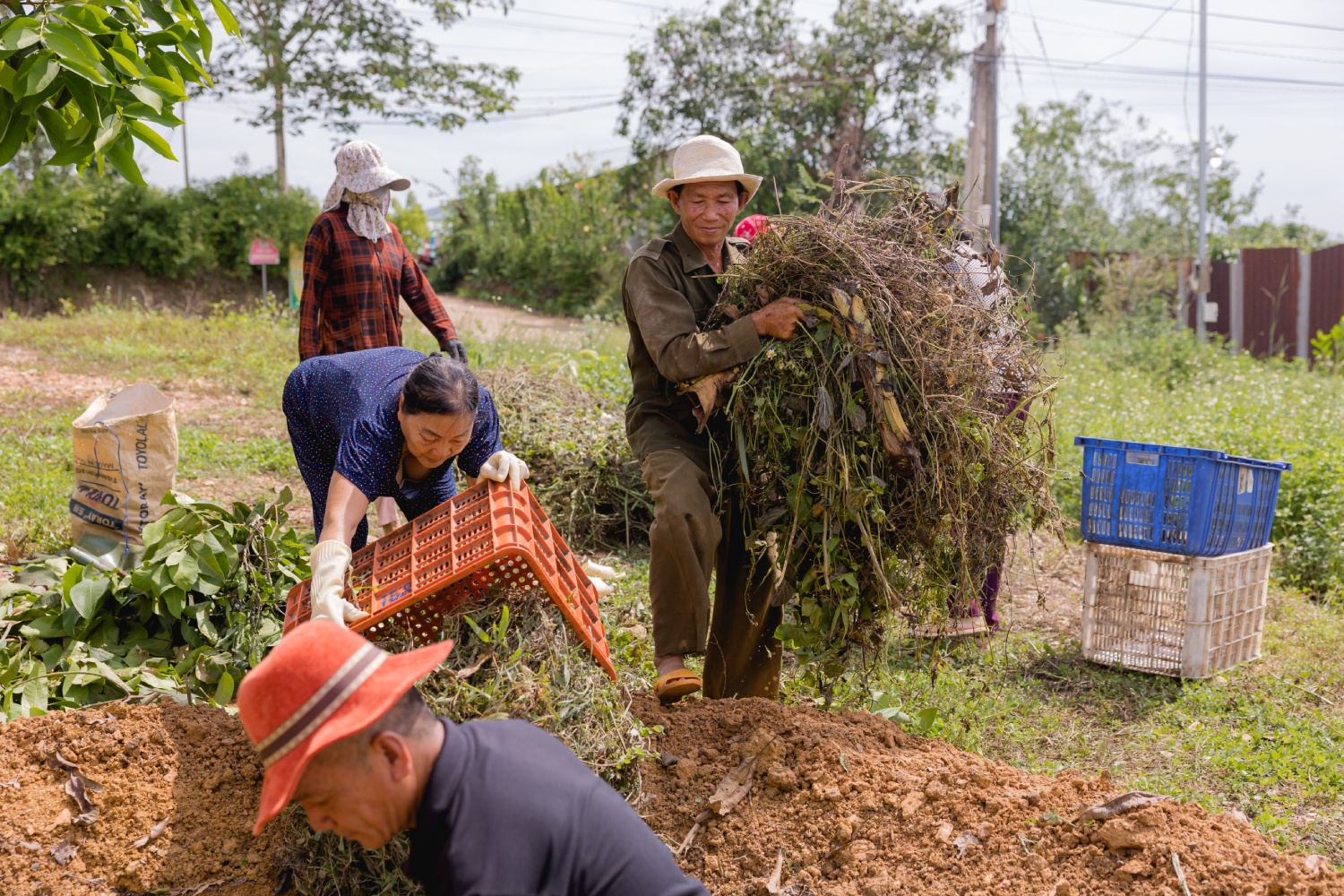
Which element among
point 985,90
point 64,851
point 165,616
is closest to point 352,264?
point 165,616

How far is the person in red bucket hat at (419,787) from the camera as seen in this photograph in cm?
158

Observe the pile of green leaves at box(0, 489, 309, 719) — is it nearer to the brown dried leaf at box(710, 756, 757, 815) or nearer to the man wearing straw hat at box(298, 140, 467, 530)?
the man wearing straw hat at box(298, 140, 467, 530)

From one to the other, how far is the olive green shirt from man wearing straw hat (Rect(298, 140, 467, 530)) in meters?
1.50

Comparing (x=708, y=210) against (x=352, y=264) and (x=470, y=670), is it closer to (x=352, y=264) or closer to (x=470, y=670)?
(x=470, y=670)

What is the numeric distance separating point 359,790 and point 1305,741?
364cm

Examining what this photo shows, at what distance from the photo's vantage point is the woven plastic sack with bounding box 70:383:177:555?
4348 mm

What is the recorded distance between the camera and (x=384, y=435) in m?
3.16

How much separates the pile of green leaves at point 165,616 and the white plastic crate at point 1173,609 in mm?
3510

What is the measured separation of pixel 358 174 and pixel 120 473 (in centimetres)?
166

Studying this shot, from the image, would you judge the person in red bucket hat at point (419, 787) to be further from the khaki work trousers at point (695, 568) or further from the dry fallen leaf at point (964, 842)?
the khaki work trousers at point (695, 568)

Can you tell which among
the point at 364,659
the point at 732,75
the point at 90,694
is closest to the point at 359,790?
the point at 364,659

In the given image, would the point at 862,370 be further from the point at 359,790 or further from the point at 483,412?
the point at 359,790

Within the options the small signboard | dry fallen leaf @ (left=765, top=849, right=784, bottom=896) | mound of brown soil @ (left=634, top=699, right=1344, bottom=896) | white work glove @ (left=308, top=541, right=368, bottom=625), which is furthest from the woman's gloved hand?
the small signboard

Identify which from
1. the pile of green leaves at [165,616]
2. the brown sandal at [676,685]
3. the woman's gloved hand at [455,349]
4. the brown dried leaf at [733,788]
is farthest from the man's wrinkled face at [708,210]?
the pile of green leaves at [165,616]
